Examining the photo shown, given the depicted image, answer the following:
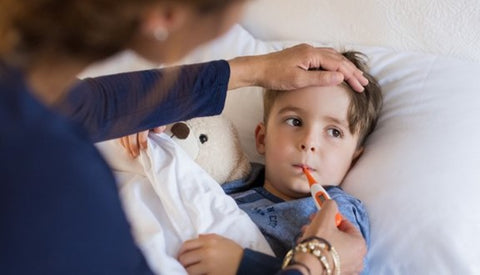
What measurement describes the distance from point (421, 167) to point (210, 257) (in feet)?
1.35

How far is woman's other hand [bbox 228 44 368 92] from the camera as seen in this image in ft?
3.91

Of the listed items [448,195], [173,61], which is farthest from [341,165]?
[173,61]

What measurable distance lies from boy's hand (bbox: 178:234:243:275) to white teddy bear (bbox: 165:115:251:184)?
270mm

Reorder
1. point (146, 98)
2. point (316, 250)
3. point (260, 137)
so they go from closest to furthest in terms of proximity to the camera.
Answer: point (316, 250), point (146, 98), point (260, 137)

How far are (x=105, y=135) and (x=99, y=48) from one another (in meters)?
0.56

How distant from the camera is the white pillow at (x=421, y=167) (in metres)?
1.04

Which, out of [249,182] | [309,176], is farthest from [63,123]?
[249,182]

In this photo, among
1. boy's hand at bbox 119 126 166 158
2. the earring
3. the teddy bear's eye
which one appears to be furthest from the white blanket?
the earring

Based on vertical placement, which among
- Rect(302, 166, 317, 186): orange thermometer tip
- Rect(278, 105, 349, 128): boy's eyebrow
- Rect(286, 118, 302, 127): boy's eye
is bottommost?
Rect(302, 166, 317, 186): orange thermometer tip

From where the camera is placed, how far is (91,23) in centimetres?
48

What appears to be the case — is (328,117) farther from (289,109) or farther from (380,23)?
(380,23)

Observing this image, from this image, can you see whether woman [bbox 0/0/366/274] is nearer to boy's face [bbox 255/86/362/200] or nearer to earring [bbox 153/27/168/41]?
earring [bbox 153/27/168/41]

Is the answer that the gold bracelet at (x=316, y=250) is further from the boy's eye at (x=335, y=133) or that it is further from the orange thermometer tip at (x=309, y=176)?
the boy's eye at (x=335, y=133)

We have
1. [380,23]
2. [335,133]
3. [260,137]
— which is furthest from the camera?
[380,23]
